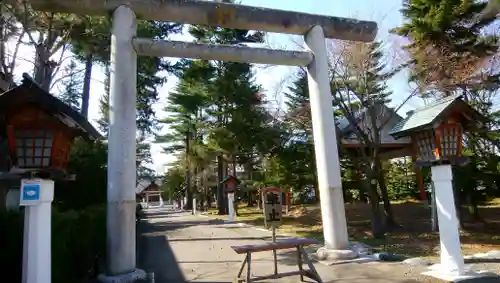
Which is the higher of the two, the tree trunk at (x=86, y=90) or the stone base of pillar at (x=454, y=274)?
the tree trunk at (x=86, y=90)

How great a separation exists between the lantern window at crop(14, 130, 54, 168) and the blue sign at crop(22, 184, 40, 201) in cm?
30

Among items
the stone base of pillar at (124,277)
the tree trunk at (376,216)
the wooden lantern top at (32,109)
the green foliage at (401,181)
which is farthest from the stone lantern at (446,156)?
the green foliage at (401,181)

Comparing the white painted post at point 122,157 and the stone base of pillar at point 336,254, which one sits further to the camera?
the stone base of pillar at point 336,254

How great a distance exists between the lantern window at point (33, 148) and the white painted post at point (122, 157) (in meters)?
1.75

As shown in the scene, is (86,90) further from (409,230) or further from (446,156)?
(446,156)

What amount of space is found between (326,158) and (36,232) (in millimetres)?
5704

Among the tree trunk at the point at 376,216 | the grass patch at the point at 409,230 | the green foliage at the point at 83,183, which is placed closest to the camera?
the grass patch at the point at 409,230

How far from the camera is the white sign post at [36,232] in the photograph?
14.8 ft

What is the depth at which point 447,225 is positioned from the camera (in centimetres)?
639

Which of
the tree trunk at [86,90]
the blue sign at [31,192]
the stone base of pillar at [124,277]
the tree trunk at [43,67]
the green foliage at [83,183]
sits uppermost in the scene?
the tree trunk at [86,90]

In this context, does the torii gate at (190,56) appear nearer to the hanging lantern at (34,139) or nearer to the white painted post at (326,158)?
the white painted post at (326,158)

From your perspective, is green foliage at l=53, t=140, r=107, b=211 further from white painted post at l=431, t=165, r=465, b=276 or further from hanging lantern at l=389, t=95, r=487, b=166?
white painted post at l=431, t=165, r=465, b=276

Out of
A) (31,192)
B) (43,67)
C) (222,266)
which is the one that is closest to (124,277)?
(222,266)

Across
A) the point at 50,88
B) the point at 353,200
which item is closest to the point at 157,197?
the point at 353,200
